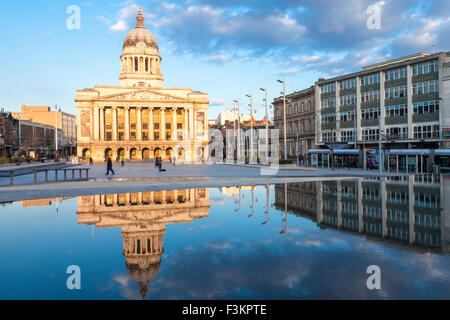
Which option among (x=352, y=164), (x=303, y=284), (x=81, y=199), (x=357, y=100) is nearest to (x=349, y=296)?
(x=303, y=284)

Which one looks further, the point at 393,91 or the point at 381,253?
the point at 393,91

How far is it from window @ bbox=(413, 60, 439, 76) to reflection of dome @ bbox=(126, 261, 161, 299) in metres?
49.3

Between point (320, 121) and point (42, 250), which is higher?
point (320, 121)

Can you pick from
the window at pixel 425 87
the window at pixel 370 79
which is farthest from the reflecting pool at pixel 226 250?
the window at pixel 370 79

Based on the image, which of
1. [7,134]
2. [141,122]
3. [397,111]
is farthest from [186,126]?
[397,111]

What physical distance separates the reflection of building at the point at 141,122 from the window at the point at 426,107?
59493 millimetres

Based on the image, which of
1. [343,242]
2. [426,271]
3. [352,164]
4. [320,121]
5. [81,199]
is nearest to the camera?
[426,271]

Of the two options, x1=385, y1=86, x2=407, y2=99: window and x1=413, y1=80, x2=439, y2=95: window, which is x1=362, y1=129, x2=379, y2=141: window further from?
x1=413, y1=80, x2=439, y2=95: window

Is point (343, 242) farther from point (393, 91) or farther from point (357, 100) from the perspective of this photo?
point (357, 100)

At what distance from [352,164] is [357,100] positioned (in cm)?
1365

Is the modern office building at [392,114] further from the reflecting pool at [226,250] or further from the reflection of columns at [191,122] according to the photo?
the reflection of columns at [191,122]

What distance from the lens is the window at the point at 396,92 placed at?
161ft

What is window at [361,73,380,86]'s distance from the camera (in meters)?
53.2
